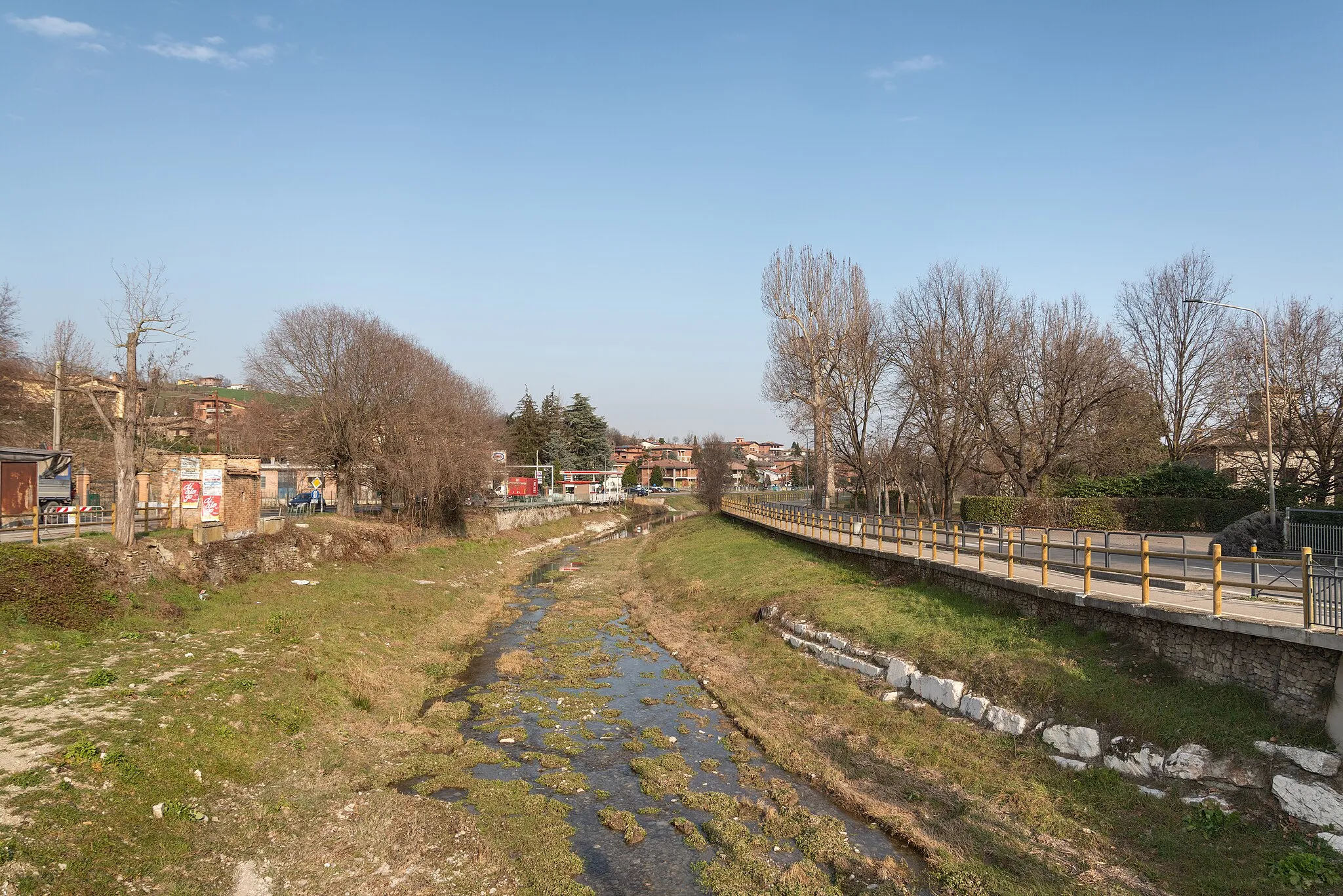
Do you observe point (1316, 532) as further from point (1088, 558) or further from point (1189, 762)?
point (1189, 762)

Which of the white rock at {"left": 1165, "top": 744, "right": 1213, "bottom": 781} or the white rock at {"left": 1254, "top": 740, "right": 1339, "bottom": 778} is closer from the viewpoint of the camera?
the white rock at {"left": 1254, "top": 740, "right": 1339, "bottom": 778}

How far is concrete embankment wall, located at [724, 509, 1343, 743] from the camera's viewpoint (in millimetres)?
9750

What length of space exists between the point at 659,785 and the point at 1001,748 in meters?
5.74

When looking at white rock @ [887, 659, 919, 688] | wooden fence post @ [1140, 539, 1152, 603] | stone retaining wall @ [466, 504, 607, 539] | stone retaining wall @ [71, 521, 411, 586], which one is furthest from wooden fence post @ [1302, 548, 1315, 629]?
stone retaining wall @ [466, 504, 607, 539]

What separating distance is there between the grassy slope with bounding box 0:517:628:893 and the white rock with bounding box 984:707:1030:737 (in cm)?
770

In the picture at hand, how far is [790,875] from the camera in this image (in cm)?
943

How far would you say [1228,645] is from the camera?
11.2 meters

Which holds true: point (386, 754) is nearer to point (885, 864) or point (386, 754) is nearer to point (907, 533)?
point (885, 864)

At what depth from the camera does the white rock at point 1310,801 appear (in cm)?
864

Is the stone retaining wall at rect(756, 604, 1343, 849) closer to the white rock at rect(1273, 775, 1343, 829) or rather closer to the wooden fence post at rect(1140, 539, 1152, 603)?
the white rock at rect(1273, 775, 1343, 829)

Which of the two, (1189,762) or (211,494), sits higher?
(211,494)

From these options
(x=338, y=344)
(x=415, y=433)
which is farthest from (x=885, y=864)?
(x=338, y=344)

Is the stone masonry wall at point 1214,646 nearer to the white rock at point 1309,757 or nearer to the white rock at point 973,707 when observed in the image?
the white rock at point 1309,757

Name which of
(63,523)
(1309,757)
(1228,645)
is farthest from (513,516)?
(1309,757)
